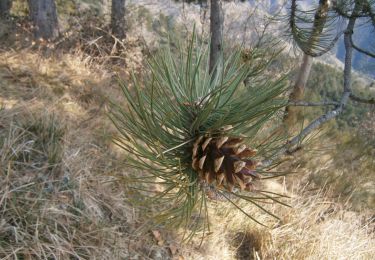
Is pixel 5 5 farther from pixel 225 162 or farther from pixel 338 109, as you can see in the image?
pixel 225 162

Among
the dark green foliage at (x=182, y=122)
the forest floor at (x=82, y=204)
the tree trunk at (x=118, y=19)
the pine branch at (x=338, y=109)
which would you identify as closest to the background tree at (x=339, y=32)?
the pine branch at (x=338, y=109)

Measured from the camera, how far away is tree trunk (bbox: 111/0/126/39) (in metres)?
4.34

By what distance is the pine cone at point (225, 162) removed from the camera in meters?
0.62

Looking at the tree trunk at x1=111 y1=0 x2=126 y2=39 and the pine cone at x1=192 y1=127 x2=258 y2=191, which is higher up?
the pine cone at x1=192 y1=127 x2=258 y2=191

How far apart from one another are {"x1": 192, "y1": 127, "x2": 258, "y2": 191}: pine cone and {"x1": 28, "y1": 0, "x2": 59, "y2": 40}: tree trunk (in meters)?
3.25

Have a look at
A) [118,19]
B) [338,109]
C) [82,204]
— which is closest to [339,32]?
[338,109]

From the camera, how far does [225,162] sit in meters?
0.64

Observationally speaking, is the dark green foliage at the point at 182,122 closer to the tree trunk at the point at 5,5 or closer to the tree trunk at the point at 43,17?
the tree trunk at the point at 43,17

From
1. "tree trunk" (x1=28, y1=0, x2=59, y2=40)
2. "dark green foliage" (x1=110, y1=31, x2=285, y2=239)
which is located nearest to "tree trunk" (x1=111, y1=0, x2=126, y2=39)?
"tree trunk" (x1=28, y1=0, x2=59, y2=40)

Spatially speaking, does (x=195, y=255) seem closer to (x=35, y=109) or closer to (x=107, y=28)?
(x=35, y=109)

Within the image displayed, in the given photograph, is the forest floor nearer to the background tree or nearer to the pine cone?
the background tree

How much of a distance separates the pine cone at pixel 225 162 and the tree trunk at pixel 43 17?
3.25 meters

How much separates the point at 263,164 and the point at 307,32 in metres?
1.07

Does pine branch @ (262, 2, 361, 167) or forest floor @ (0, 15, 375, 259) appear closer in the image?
pine branch @ (262, 2, 361, 167)
